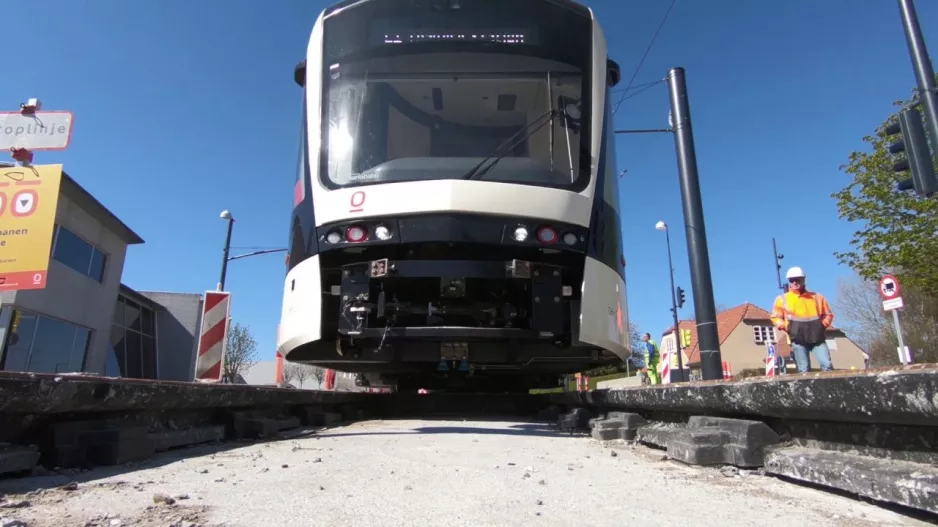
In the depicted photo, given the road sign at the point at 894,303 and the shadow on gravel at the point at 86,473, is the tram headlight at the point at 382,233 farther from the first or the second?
the road sign at the point at 894,303

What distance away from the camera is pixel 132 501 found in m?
2.03

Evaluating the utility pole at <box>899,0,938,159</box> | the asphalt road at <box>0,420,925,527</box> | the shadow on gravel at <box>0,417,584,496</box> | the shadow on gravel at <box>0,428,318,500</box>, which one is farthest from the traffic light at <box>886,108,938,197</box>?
the shadow on gravel at <box>0,428,318,500</box>

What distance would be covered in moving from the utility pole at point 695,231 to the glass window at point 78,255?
48.8 feet

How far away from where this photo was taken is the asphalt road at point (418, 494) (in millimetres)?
1843

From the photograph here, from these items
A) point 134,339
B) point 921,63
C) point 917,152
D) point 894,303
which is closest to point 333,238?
point 917,152

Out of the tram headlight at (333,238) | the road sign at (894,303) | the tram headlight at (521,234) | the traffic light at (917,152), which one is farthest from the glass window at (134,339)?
the road sign at (894,303)

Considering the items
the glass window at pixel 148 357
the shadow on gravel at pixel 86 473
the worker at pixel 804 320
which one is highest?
the glass window at pixel 148 357

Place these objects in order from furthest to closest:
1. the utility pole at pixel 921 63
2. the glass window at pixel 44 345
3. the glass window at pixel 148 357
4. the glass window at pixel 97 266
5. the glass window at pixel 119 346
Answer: the glass window at pixel 148 357, the glass window at pixel 119 346, the glass window at pixel 97 266, the glass window at pixel 44 345, the utility pole at pixel 921 63

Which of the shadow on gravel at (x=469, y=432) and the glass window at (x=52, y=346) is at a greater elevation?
the glass window at (x=52, y=346)

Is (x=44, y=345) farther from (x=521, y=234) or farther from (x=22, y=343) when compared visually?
(x=521, y=234)

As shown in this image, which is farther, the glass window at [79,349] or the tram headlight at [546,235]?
the glass window at [79,349]

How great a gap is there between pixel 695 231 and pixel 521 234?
3.64 metres

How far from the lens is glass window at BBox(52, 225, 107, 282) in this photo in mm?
14594

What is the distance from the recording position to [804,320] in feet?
21.9
